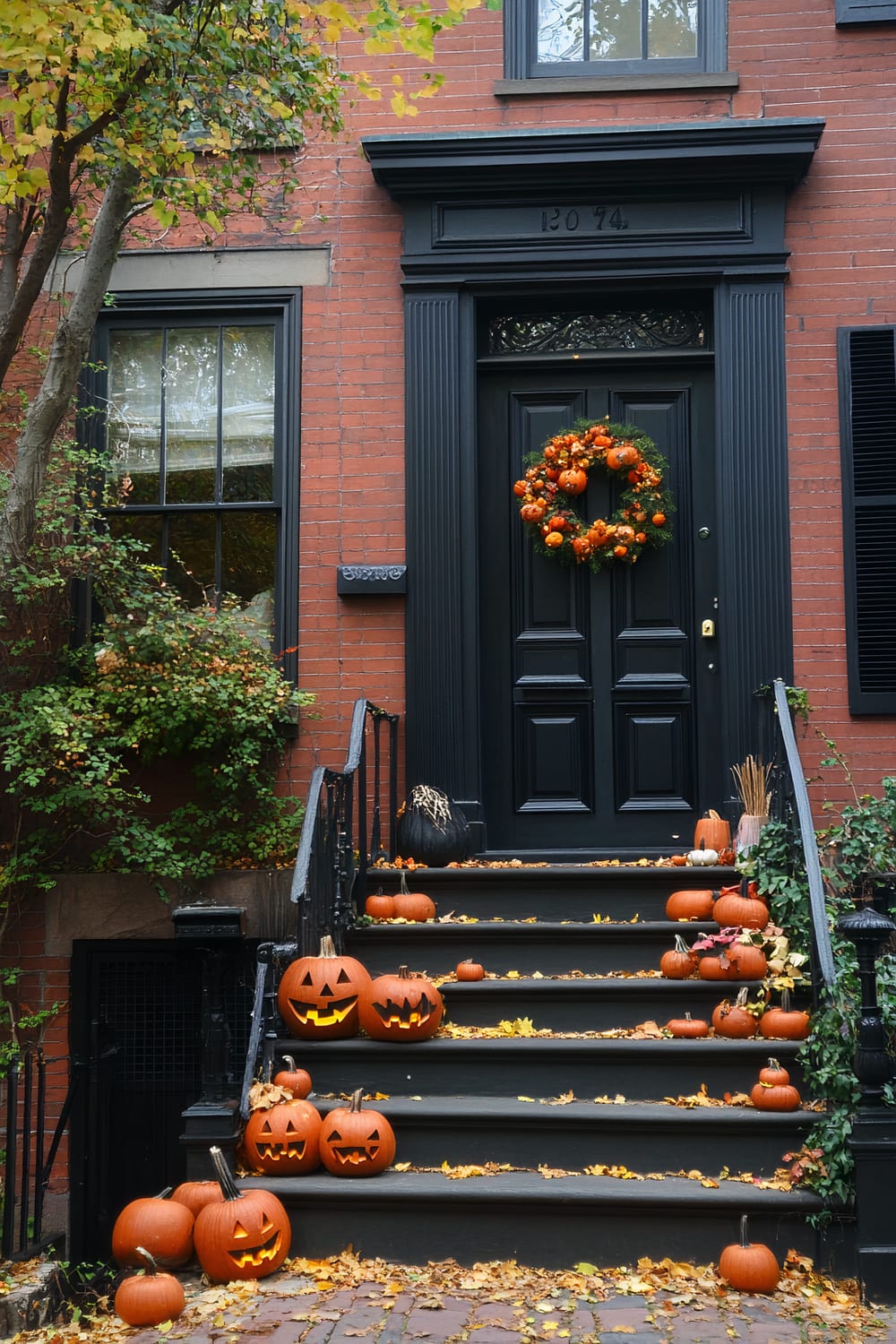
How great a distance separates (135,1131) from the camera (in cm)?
643

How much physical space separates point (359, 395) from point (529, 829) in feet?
8.12

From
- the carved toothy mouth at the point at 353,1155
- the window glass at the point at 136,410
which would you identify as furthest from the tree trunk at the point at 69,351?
the carved toothy mouth at the point at 353,1155

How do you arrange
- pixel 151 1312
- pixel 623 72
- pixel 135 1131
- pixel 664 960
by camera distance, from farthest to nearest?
pixel 623 72
pixel 135 1131
pixel 664 960
pixel 151 1312

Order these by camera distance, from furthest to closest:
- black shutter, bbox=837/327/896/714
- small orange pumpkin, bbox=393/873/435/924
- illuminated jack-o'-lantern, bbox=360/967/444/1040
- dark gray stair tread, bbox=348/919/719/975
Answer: black shutter, bbox=837/327/896/714 → small orange pumpkin, bbox=393/873/435/924 → dark gray stair tread, bbox=348/919/719/975 → illuminated jack-o'-lantern, bbox=360/967/444/1040

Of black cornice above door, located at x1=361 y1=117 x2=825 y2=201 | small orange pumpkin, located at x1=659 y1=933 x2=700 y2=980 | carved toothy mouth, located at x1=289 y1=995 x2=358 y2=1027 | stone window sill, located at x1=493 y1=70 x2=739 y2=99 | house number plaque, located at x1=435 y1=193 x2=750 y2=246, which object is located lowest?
carved toothy mouth, located at x1=289 y1=995 x2=358 y2=1027

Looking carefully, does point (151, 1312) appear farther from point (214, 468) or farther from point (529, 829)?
point (214, 468)

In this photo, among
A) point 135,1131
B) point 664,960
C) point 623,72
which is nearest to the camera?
point 664,960

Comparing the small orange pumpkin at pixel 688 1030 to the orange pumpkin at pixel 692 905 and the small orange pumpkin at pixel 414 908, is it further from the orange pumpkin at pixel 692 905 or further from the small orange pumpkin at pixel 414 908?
the small orange pumpkin at pixel 414 908

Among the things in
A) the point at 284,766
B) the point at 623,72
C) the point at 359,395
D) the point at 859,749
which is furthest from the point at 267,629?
the point at 623,72

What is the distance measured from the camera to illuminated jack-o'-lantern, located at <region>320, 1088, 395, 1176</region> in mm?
4348

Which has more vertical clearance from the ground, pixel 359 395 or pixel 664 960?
pixel 359 395

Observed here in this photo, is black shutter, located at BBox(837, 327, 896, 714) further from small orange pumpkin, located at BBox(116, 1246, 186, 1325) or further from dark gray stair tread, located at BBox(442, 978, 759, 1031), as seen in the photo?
small orange pumpkin, located at BBox(116, 1246, 186, 1325)

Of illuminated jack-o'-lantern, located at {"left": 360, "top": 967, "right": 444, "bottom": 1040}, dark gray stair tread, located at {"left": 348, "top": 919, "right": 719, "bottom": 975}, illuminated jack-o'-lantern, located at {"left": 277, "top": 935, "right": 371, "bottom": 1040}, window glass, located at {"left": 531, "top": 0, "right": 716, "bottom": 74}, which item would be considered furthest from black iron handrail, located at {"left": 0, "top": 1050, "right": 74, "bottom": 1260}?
window glass, located at {"left": 531, "top": 0, "right": 716, "bottom": 74}

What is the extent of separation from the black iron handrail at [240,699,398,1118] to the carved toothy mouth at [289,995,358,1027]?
11cm
